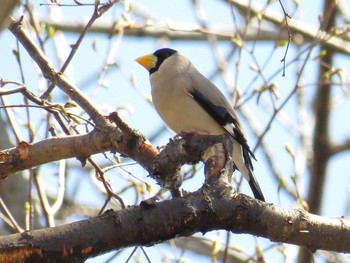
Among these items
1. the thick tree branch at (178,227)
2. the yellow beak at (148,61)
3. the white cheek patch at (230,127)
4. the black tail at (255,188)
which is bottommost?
the thick tree branch at (178,227)

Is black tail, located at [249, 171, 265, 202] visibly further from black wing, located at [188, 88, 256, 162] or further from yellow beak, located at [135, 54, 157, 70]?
yellow beak, located at [135, 54, 157, 70]

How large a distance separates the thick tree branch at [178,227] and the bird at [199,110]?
1.41 meters

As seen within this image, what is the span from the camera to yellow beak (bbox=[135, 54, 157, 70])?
16.2ft

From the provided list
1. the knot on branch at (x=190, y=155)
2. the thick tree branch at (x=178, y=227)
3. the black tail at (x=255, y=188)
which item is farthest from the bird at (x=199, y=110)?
the thick tree branch at (x=178, y=227)

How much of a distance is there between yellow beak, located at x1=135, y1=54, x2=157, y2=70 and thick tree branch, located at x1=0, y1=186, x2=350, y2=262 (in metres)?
2.54

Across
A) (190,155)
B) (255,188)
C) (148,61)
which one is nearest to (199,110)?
(255,188)

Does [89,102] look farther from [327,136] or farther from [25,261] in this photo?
[327,136]

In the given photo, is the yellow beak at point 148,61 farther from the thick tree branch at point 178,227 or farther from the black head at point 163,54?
the thick tree branch at point 178,227

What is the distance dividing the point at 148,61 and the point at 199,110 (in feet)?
3.22

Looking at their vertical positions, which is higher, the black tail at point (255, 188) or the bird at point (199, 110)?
the bird at point (199, 110)

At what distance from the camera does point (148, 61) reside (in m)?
4.98

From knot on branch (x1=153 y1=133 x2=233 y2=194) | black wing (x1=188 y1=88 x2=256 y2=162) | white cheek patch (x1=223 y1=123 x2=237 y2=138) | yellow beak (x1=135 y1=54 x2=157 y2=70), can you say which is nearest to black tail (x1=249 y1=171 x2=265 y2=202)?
black wing (x1=188 y1=88 x2=256 y2=162)

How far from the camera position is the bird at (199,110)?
405 centimetres

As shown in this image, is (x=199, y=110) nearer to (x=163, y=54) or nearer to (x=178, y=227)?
(x=163, y=54)
